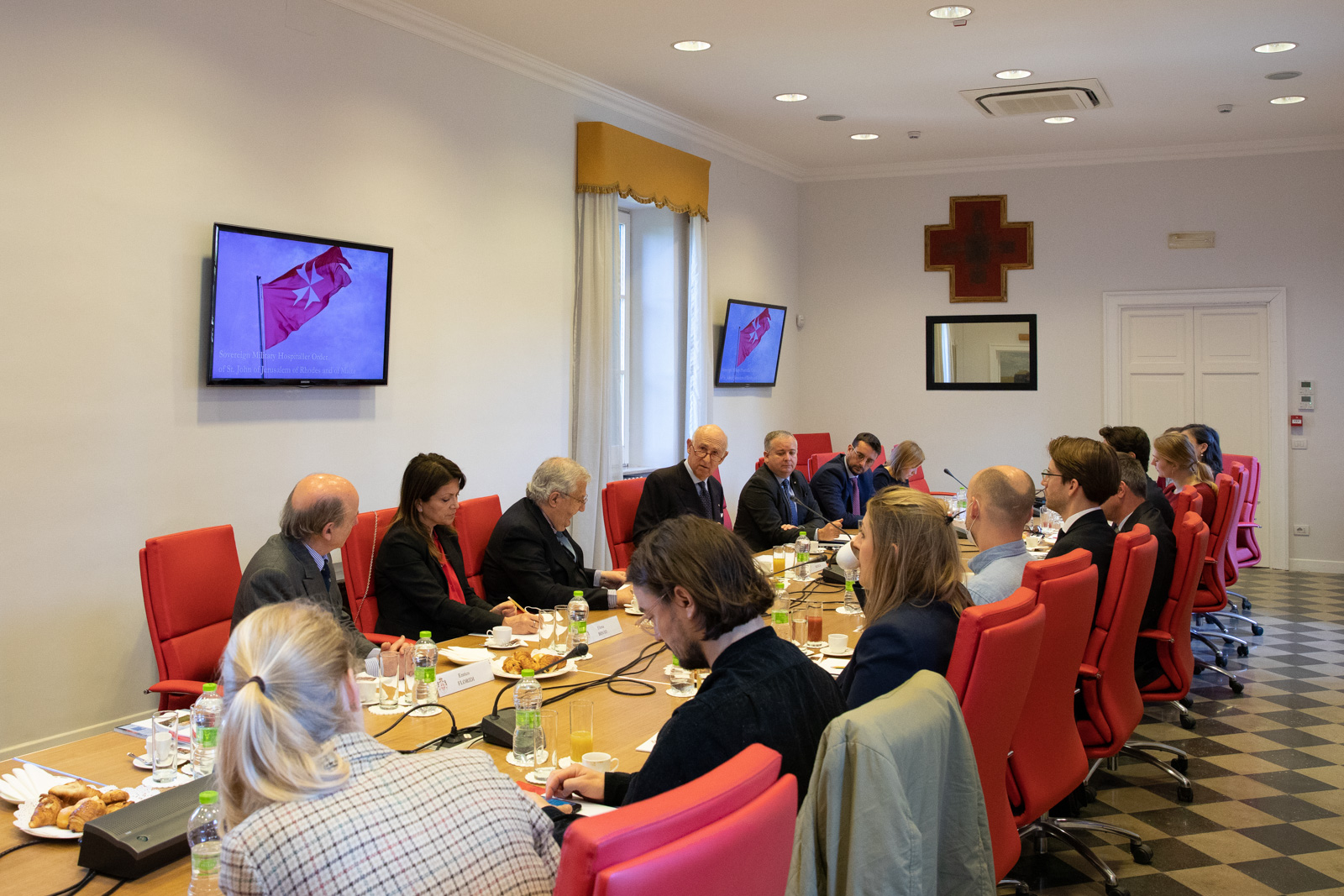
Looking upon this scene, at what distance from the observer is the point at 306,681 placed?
1.51 metres

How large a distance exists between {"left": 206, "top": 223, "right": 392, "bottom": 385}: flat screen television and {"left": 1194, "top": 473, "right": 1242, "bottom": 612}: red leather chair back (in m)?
4.55

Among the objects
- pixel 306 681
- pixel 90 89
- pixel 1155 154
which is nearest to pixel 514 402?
pixel 90 89

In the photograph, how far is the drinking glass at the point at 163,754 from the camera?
2.17 m

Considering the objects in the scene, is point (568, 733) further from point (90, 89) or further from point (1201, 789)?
point (90, 89)

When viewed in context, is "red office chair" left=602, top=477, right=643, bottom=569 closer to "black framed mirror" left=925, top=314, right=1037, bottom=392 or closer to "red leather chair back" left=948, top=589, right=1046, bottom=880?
"red leather chair back" left=948, top=589, right=1046, bottom=880

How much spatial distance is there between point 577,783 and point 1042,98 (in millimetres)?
6742

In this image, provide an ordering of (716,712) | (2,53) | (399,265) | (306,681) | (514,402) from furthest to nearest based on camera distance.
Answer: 1. (514,402)
2. (399,265)
3. (2,53)
4. (716,712)
5. (306,681)

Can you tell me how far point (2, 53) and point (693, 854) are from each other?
4050mm

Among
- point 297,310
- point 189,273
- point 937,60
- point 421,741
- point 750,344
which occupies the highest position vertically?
point 937,60

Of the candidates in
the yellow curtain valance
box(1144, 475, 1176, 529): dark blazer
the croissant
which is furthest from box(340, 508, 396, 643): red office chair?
the yellow curtain valance

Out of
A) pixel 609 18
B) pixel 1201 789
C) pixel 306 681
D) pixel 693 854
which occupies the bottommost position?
pixel 1201 789

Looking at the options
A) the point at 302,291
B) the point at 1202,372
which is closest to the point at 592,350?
the point at 302,291

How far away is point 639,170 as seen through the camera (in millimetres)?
7164

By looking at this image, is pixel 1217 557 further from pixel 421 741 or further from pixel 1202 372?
pixel 421 741
